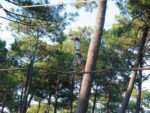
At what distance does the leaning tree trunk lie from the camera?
4260mm

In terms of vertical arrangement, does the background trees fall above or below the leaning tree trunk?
above

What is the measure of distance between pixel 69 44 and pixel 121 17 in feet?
16.3

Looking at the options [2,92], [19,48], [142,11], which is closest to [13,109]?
[2,92]

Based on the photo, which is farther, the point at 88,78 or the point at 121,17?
the point at 121,17

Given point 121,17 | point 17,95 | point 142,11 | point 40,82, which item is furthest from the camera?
point 17,95

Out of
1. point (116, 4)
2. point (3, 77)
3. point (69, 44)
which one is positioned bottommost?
point (3, 77)

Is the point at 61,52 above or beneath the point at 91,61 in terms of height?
above

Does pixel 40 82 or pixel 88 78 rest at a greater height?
pixel 40 82

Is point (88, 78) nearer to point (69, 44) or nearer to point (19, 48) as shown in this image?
point (19, 48)

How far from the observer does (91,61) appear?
14.9ft

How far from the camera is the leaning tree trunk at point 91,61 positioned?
4.26 meters

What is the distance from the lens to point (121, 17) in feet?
29.4

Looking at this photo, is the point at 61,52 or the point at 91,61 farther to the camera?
the point at 61,52

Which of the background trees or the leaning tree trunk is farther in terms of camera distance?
the background trees
